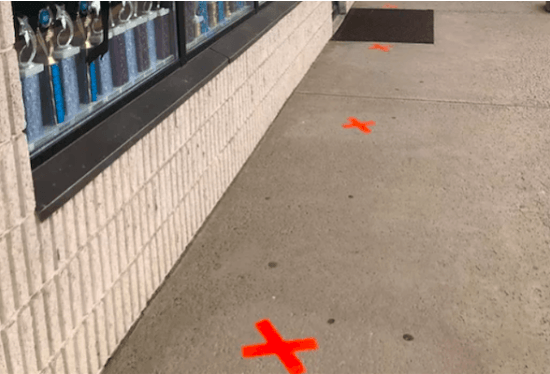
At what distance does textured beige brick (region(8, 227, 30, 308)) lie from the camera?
1.84 m

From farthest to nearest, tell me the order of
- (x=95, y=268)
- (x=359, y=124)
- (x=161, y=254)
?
(x=359, y=124) < (x=161, y=254) < (x=95, y=268)

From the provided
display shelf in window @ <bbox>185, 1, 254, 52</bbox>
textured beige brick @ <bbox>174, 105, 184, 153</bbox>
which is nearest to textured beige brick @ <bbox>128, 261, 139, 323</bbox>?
textured beige brick @ <bbox>174, 105, 184, 153</bbox>

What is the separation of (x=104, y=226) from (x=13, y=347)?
1.96 ft

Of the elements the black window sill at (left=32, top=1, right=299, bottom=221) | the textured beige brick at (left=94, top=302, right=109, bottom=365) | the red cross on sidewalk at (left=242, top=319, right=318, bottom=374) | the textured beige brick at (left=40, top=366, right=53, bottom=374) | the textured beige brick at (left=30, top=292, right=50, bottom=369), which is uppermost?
the black window sill at (left=32, top=1, right=299, bottom=221)

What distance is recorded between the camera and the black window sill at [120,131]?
80.1 inches

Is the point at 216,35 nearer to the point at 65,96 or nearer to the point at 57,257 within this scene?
the point at 65,96

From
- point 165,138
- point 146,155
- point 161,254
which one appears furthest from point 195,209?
point 146,155

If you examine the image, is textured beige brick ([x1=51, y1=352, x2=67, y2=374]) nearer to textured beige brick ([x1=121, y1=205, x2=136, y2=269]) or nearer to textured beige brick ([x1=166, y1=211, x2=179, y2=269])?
textured beige brick ([x1=121, y1=205, x2=136, y2=269])

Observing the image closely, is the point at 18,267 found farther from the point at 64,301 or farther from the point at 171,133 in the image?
the point at 171,133

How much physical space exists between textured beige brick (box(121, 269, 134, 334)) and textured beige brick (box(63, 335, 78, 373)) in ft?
1.25

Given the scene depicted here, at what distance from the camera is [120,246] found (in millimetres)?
2504

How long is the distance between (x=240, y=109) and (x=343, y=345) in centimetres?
180

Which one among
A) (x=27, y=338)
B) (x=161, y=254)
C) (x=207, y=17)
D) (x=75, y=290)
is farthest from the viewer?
(x=207, y=17)

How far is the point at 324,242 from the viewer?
3299 millimetres
